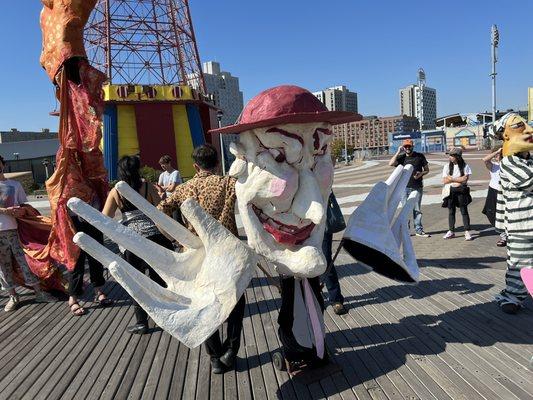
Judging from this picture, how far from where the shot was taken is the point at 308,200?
220cm

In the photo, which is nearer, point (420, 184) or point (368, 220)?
point (368, 220)

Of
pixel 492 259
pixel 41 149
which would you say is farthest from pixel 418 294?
pixel 41 149

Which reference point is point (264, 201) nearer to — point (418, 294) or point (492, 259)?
point (418, 294)

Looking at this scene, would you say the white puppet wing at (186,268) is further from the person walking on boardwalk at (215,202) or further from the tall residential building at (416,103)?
the tall residential building at (416,103)

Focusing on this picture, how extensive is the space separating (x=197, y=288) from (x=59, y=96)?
3.26 meters

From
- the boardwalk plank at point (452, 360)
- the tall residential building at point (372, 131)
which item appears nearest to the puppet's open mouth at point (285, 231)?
the boardwalk plank at point (452, 360)

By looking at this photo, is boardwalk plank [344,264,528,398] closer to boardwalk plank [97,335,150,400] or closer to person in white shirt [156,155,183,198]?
boardwalk plank [97,335,150,400]

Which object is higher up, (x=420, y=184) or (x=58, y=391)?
(x=420, y=184)

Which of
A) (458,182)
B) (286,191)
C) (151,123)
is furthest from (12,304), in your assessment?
(151,123)

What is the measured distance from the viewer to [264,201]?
7.29 ft

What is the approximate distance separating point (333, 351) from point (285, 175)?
152cm

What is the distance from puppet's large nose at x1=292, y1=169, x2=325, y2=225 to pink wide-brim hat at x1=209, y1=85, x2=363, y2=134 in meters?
0.31

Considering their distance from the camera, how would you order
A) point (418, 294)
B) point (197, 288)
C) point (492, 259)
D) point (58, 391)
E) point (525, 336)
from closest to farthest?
point (197, 288)
point (58, 391)
point (525, 336)
point (418, 294)
point (492, 259)

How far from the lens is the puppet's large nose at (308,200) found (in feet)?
7.09
